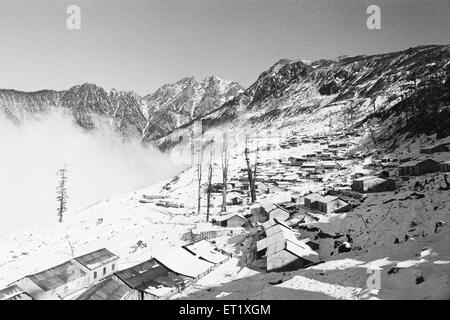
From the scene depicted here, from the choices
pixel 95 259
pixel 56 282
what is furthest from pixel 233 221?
pixel 56 282

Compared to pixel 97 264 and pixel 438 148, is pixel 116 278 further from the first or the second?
pixel 438 148

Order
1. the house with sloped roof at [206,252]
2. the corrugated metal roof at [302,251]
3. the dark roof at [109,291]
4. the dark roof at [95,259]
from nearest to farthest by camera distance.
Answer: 1. the dark roof at [109,291]
2. the corrugated metal roof at [302,251]
3. the dark roof at [95,259]
4. the house with sloped roof at [206,252]

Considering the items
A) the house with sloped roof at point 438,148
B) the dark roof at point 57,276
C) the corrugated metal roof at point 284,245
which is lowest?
the dark roof at point 57,276

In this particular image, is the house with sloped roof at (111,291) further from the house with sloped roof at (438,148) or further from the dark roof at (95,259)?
the house with sloped roof at (438,148)

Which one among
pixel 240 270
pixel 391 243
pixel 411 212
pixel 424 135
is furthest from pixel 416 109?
pixel 240 270

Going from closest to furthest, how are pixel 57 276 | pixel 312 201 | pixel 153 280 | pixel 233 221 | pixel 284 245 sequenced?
pixel 153 280 → pixel 57 276 → pixel 284 245 → pixel 233 221 → pixel 312 201

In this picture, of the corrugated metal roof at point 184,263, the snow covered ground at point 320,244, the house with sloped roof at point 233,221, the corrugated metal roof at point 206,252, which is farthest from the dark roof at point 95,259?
the house with sloped roof at point 233,221

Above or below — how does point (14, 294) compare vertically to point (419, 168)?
below
